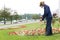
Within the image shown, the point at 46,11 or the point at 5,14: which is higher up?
the point at 46,11

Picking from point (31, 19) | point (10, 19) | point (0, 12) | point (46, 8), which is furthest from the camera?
point (0, 12)

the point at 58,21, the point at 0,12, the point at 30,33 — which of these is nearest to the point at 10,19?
the point at 0,12

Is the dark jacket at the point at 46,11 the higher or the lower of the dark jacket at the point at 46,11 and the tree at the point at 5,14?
the higher

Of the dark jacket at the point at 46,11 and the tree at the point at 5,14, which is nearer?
the dark jacket at the point at 46,11

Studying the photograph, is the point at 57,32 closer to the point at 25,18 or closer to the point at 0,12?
the point at 25,18

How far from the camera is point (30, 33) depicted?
10141 mm

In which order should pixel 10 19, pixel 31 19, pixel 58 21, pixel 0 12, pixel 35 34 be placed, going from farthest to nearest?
pixel 0 12
pixel 10 19
pixel 31 19
pixel 58 21
pixel 35 34

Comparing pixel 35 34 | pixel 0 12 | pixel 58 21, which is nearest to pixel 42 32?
pixel 35 34

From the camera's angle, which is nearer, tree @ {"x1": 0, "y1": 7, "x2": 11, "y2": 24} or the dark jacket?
the dark jacket

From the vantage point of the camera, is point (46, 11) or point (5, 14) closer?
point (46, 11)

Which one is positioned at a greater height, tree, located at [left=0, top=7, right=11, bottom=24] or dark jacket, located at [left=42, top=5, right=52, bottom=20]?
dark jacket, located at [left=42, top=5, right=52, bottom=20]

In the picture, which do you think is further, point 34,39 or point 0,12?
point 0,12

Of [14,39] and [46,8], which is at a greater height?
[46,8]

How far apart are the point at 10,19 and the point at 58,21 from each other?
564 inches
